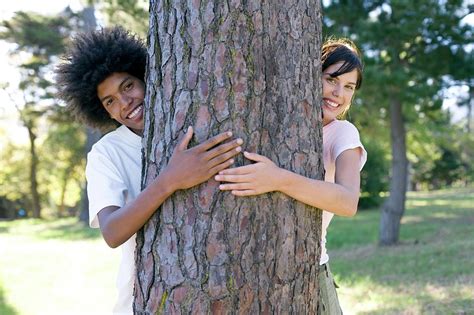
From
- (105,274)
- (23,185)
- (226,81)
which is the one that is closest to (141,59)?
(226,81)

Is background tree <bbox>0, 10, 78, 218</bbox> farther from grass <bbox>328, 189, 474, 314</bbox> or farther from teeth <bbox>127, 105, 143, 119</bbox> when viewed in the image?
teeth <bbox>127, 105, 143, 119</bbox>

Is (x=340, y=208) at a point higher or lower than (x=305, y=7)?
lower

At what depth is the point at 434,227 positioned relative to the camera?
12.3m

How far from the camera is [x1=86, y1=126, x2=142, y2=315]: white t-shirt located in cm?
197

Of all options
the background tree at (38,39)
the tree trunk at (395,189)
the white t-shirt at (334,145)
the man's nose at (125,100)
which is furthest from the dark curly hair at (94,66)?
the background tree at (38,39)

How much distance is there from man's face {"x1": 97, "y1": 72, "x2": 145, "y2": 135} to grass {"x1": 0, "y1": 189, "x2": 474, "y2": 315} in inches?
133

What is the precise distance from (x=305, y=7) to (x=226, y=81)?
0.38m

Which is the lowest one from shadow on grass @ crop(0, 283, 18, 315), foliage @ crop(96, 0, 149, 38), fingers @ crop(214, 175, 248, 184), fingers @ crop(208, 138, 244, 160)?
shadow on grass @ crop(0, 283, 18, 315)

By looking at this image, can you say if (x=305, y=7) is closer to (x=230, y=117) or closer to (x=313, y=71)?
(x=313, y=71)

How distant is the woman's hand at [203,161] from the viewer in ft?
5.59

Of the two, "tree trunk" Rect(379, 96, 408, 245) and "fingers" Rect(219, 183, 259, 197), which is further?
"tree trunk" Rect(379, 96, 408, 245)

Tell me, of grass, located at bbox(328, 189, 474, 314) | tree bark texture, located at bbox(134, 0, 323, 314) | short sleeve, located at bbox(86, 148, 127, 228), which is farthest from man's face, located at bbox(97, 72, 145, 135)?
grass, located at bbox(328, 189, 474, 314)

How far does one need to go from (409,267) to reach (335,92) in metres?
5.99

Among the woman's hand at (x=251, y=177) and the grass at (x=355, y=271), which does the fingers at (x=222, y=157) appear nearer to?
the woman's hand at (x=251, y=177)
